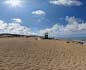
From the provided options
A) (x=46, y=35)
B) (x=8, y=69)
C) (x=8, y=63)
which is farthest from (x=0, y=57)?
(x=46, y=35)

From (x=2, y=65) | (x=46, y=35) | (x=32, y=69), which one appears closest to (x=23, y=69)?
(x=32, y=69)

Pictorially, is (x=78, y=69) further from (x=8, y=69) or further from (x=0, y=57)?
(x=0, y=57)

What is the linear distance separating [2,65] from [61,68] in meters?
3.00

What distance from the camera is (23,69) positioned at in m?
9.15

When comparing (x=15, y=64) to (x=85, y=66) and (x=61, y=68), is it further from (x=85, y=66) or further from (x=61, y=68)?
(x=85, y=66)

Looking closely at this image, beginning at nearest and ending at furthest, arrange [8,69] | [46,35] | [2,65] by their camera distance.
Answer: [8,69], [2,65], [46,35]

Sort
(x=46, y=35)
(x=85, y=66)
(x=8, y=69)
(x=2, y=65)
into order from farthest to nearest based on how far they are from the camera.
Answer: (x=46, y=35) < (x=85, y=66) < (x=2, y=65) < (x=8, y=69)

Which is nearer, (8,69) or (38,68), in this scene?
(8,69)

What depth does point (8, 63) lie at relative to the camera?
10.0 metres

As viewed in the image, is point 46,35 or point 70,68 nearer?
point 70,68

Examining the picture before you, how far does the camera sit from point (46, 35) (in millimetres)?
35688

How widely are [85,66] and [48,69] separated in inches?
94.6

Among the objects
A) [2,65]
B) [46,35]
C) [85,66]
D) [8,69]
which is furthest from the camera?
[46,35]

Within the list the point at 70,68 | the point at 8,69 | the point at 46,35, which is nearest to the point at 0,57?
the point at 8,69
